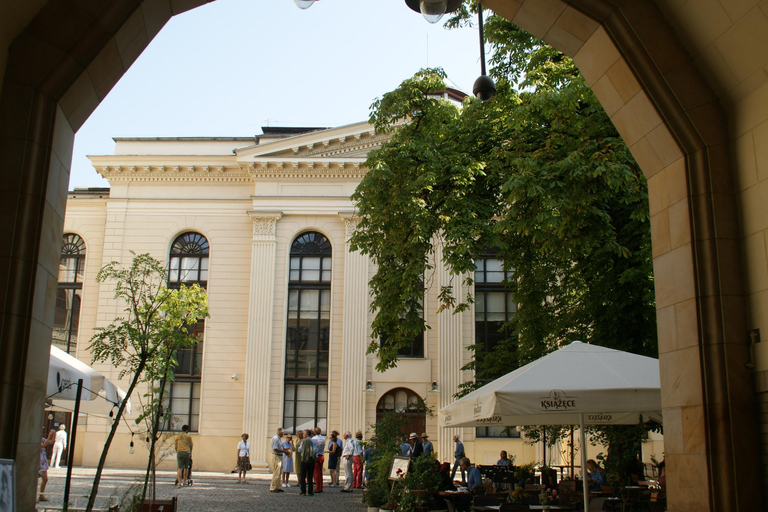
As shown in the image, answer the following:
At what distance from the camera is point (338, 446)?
928 inches

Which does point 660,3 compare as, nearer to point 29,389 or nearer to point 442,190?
point 29,389

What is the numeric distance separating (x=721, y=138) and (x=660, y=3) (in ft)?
3.59

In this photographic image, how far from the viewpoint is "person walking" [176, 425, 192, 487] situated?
20.0 m

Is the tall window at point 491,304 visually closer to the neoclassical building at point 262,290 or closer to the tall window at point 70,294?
the neoclassical building at point 262,290

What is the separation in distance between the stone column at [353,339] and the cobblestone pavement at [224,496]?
5841mm

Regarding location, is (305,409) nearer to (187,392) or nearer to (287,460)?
(187,392)

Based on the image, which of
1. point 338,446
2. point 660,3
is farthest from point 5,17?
point 338,446

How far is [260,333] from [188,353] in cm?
348

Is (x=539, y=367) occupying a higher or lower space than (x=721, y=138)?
lower

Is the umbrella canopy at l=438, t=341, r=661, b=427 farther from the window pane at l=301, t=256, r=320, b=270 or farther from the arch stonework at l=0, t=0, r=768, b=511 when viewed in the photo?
the window pane at l=301, t=256, r=320, b=270

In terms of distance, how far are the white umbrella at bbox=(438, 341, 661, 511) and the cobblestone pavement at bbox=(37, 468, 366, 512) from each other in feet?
23.1

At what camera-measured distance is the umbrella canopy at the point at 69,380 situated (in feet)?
25.7

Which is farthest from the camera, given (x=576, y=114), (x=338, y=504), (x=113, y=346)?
(x=338, y=504)

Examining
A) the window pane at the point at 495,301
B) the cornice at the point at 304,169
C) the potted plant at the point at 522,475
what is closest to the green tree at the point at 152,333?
the potted plant at the point at 522,475
